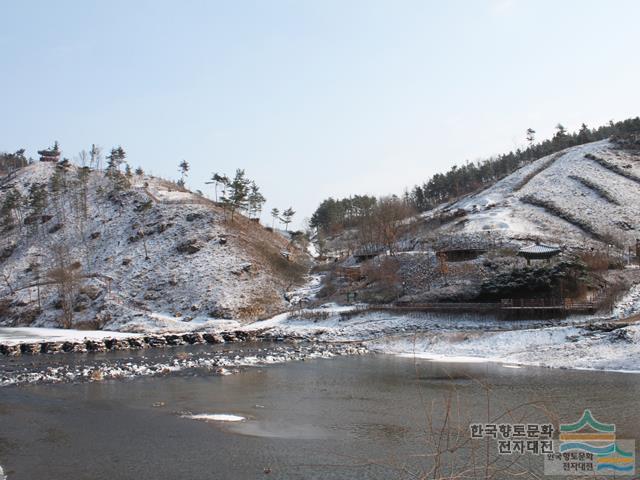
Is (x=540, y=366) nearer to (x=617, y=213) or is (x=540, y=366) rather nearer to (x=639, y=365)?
(x=639, y=365)

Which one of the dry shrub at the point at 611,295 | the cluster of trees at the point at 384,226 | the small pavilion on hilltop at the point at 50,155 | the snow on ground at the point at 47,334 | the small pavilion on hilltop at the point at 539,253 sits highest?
the small pavilion on hilltop at the point at 50,155

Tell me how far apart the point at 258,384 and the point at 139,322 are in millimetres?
32510

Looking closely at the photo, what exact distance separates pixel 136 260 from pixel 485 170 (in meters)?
82.2

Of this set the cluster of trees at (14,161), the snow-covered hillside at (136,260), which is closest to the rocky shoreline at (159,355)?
the snow-covered hillside at (136,260)

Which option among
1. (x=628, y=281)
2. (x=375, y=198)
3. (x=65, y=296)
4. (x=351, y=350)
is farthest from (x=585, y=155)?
(x=65, y=296)

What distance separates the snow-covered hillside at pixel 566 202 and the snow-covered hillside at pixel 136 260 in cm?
2670

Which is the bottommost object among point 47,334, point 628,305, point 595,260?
point 47,334

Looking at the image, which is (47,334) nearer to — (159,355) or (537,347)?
(159,355)

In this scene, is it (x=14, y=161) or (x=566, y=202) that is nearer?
(x=566, y=202)

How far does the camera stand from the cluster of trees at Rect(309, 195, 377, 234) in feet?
347

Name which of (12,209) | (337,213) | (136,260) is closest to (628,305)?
(136,260)

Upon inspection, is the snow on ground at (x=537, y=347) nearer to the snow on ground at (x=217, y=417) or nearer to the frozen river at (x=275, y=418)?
the frozen river at (x=275, y=418)

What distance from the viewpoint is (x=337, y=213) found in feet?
366

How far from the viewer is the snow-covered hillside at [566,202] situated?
225 ft
